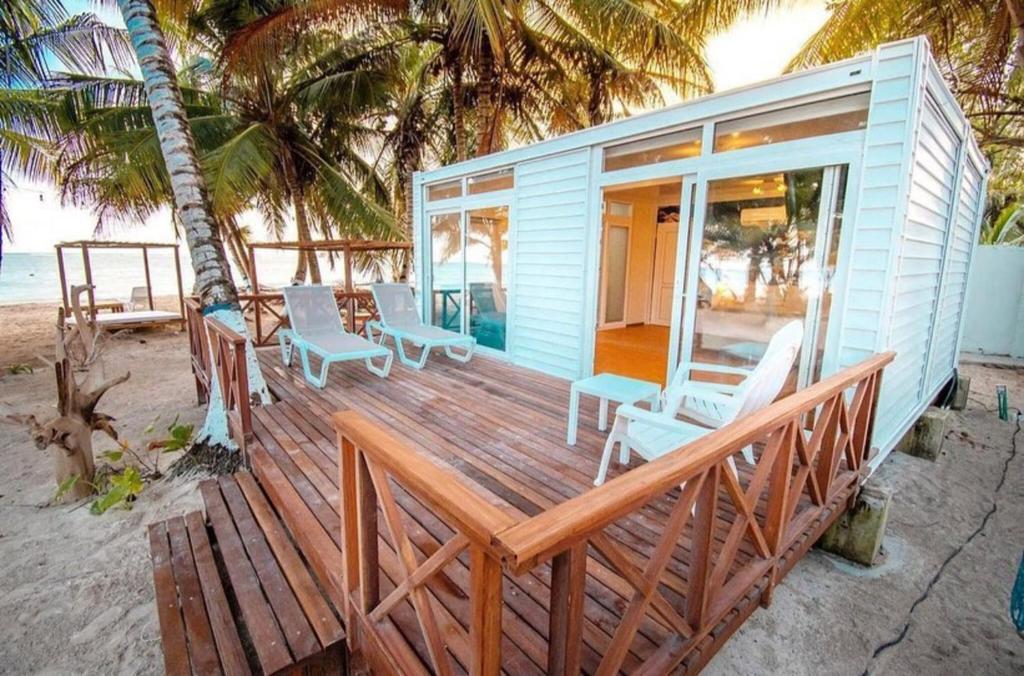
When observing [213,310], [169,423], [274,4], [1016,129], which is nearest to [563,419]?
[213,310]

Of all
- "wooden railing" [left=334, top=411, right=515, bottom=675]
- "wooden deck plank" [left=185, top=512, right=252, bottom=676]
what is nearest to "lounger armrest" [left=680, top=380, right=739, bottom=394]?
"wooden railing" [left=334, top=411, right=515, bottom=675]

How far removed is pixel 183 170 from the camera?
4.37m

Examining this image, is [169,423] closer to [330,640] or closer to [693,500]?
[330,640]

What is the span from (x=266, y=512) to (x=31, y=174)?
46.8 ft

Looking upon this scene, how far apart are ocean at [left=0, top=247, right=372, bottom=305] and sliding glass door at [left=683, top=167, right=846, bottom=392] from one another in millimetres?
21174

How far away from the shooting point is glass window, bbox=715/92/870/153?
2.99m

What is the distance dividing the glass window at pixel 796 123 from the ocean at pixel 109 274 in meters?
21.3

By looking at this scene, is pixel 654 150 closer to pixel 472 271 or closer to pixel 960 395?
pixel 472 271

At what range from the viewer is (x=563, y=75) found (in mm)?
8555

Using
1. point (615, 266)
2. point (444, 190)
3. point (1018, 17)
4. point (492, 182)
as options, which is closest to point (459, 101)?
point (444, 190)

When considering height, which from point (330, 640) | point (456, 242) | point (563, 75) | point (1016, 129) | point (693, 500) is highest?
point (563, 75)

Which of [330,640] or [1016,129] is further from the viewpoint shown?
[1016,129]

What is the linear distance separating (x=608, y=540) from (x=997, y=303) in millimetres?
11921

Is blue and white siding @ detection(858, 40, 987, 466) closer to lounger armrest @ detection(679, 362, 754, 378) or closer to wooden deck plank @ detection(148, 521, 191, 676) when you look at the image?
lounger armrest @ detection(679, 362, 754, 378)
